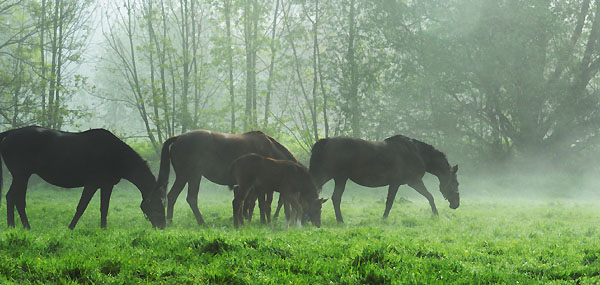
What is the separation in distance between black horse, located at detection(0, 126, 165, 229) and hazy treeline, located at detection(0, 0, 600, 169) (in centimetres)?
1259

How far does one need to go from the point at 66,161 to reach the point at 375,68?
17.8m

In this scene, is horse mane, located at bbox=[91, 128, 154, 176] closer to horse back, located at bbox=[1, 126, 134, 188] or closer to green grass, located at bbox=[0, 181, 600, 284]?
horse back, located at bbox=[1, 126, 134, 188]

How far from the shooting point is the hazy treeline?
22391 mm

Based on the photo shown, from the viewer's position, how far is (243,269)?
17.5ft

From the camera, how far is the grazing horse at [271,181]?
31.1 ft

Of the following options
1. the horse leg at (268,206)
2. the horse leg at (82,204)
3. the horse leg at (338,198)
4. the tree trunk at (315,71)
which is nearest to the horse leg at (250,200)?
the horse leg at (268,206)

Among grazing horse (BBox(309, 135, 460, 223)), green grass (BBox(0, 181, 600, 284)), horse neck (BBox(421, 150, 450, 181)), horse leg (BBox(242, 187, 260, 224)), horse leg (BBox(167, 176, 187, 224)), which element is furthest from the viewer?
horse neck (BBox(421, 150, 450, 181))

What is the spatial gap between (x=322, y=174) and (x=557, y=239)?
5.36 m

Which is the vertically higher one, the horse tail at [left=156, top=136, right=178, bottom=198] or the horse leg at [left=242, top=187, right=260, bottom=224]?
the horse tail at [left=156, top=136, right=178, bottom=198]

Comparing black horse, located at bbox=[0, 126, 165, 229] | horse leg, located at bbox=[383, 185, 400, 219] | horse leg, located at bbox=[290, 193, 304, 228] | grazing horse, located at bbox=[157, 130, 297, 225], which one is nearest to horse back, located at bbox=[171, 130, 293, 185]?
grazing horse, located at bbox=[157, 130, 297, 225]

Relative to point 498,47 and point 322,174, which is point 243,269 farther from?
point 498,47

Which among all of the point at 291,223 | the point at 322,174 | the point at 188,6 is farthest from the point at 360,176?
the point at 188,6

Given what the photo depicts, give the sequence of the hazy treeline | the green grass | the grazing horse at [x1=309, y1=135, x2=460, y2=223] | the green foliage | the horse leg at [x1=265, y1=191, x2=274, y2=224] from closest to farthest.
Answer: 1. the green grass
2. the horse leg at [x1=265, y1=191, x2=274, y2=224]
3. the grazing horse at [x1=309, y1=135, x2=460, y2=223]
4. the hazy treeline
5. the green foliage

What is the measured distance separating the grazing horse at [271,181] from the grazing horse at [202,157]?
0.63 metres
